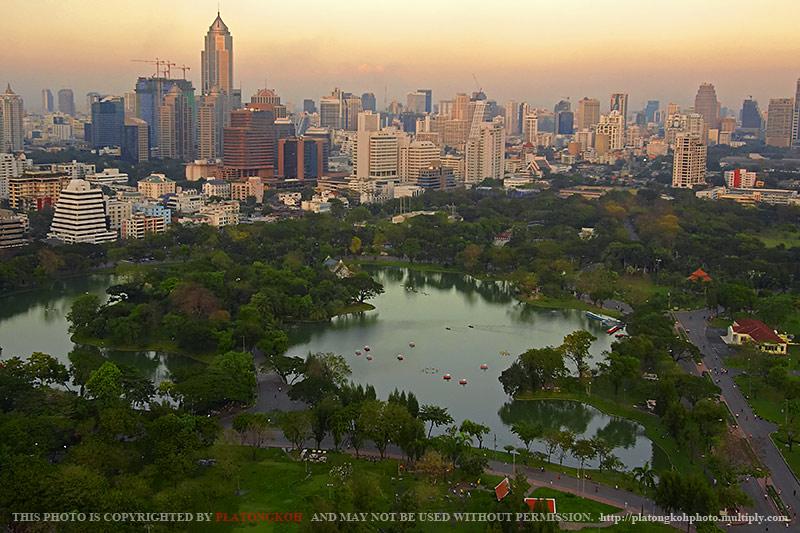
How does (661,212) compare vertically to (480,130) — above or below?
below

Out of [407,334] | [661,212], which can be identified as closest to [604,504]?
[407,334]

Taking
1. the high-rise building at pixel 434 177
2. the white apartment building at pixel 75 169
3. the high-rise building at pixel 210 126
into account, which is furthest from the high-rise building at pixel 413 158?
the white apartment building at pixel 75 169

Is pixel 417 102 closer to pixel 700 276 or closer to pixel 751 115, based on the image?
pixel 751 115

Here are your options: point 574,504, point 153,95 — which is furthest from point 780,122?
point 574,504

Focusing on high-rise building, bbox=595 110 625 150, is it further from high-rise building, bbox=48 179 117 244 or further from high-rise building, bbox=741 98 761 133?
high-rise building, bbox=48 179 117 244

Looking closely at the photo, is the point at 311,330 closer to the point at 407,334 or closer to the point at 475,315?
the point at 407,334

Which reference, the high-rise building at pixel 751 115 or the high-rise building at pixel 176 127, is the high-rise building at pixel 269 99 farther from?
the high-rise building at pixel 751 115

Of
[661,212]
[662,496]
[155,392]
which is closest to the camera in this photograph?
[662,496]
